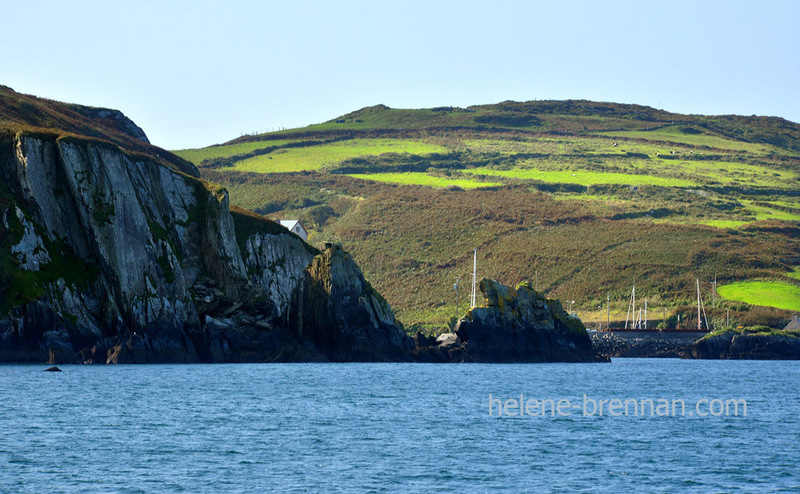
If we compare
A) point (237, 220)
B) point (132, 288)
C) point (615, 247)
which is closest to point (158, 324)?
point (132, 288)

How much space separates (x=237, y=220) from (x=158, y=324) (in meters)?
21.9

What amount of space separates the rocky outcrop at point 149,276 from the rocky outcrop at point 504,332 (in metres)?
5.73

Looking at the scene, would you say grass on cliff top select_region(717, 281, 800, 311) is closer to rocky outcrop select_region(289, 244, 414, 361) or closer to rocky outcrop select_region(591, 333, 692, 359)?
rocky outcrop select_region(591, 333, 692, 359)

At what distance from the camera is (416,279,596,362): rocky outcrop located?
99625 millimetres

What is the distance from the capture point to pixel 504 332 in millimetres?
100688

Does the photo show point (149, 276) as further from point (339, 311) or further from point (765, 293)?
point (765, 293)

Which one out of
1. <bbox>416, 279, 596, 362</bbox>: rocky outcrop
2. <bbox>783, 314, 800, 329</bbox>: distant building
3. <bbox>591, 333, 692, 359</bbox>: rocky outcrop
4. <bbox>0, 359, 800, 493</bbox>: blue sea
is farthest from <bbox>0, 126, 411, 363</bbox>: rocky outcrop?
<bbox>783, 314, 800, 329</bbox>: distant building

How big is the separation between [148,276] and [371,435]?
4179cm

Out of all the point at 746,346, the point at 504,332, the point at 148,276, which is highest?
the point at 148,276

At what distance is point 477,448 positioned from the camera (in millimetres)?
40719

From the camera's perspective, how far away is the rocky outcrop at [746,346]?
136 m

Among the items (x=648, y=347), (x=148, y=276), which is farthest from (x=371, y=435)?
(x=648, y=347)

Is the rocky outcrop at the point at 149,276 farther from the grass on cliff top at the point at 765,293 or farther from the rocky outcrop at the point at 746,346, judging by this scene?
the grass on cliff top at the point at 765,293

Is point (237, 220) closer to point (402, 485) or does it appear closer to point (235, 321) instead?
point (235, 321)
